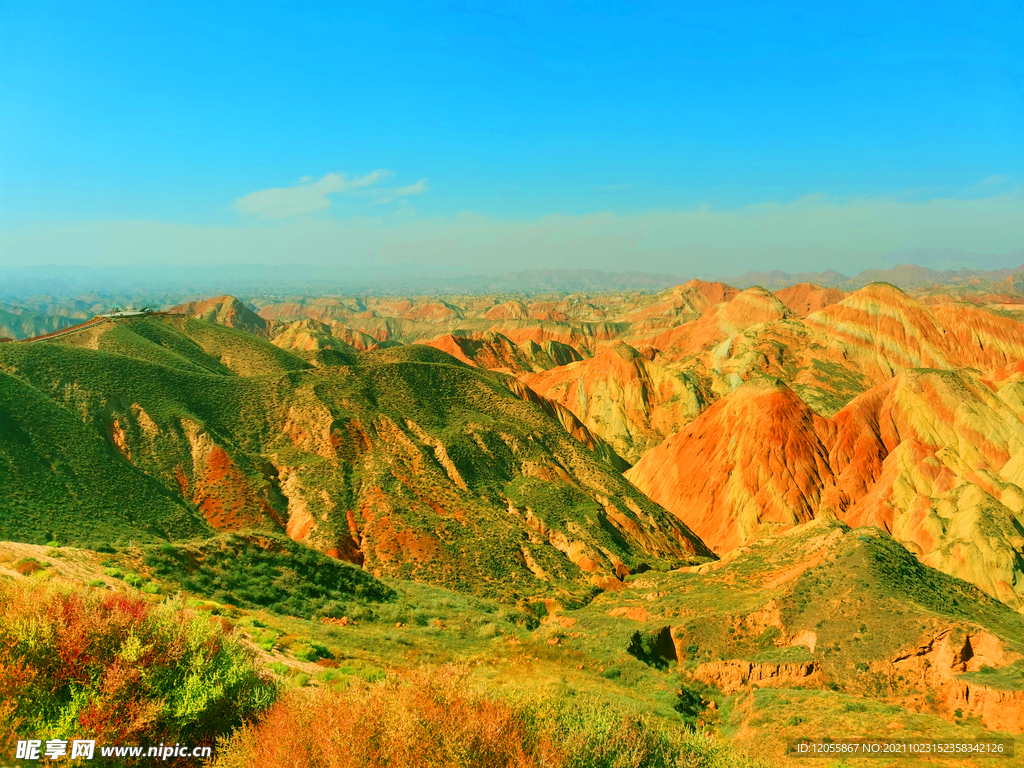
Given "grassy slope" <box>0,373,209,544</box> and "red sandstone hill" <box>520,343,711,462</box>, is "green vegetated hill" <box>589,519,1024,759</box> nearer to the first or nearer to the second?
"grassy slope" <box>0,373,209,544</box>

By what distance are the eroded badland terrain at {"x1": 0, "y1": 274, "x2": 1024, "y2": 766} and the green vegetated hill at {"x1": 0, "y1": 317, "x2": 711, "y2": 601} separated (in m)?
0.24

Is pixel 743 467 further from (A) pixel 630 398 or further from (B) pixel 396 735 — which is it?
(B) pixel 396 735

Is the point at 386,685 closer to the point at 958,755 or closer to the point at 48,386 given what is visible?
the point at 958,755

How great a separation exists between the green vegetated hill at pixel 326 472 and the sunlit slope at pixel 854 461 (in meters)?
15.3

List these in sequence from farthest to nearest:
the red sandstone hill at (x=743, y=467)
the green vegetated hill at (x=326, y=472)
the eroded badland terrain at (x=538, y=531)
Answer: the red sandstone hill at (x=743, y=467), the green vegetated hill at (x=326, y=472), the eroded badland terrain at (x=538, y=531)

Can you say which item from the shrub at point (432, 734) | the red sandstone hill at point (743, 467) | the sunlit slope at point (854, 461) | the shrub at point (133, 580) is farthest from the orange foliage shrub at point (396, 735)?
the red sandstone hill at point (743, 467)

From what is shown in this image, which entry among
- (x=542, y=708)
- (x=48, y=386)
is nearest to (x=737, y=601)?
(x=542, y=708)

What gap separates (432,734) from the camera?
1062 cm

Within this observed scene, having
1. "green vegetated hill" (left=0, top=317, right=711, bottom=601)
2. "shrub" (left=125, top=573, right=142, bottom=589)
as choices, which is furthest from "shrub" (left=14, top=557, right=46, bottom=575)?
"green vegetated hill" (left=0, top=317, right=711, bottom=601)

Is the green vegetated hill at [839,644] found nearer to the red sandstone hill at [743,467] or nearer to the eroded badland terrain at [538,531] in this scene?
the eroded badland terrain at [538,531]

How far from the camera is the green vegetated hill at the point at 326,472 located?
36.4m

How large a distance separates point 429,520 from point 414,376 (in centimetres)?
2197

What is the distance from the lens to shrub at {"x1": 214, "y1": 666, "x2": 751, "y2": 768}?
33.6ft

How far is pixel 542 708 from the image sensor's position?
12891 mm
